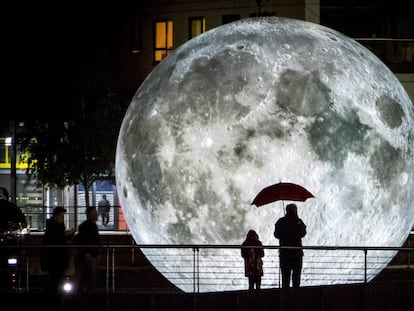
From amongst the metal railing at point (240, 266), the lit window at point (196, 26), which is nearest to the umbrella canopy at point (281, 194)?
the metal railing at point (240, 266)

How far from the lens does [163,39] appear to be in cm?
4644

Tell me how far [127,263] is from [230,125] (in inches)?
400

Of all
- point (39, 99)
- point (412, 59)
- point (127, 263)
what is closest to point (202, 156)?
point (127, 263)

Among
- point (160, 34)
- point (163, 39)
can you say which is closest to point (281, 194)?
point (163, 39)

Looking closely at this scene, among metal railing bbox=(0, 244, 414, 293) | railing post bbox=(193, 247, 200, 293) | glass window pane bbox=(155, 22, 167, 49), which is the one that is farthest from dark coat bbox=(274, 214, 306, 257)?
glass window pane bbox=(155, 22, 167, 49)

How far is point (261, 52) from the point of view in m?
18.2

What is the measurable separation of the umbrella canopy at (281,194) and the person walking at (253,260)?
19.7 inches

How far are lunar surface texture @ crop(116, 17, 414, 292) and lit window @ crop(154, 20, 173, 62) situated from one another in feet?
91.1

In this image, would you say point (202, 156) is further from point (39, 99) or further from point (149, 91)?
point (39, 99)

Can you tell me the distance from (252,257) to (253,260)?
7cm

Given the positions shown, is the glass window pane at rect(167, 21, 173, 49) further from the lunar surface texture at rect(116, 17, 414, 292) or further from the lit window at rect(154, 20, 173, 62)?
the lunar surface texture at rect(116, 17, 414, 292)

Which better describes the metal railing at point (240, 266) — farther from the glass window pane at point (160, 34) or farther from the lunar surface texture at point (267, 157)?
the glass window pane at point (160, 34)

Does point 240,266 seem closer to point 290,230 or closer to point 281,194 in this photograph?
point 290,230

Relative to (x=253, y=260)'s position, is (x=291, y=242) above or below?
above
